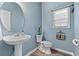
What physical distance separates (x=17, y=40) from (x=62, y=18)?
587 millimetres

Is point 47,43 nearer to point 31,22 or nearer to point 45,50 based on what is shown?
point 45,50

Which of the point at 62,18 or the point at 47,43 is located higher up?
the point at 62,18

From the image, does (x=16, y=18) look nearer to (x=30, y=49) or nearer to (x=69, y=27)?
(x=30, y=49)

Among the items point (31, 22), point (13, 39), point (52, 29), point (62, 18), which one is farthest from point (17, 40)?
point (62, 18)

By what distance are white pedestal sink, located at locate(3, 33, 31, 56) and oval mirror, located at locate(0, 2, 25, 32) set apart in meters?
0.09

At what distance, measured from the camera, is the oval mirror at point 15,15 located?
4.50 ft

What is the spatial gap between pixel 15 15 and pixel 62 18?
57cm

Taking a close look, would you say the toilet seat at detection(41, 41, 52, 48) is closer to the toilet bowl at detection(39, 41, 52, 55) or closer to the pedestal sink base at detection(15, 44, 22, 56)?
the toilet bowl at detection(39, 41, 52, 55)

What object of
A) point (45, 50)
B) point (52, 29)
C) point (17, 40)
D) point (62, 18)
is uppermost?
point (62, 18)

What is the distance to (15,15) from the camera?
4.59 ft

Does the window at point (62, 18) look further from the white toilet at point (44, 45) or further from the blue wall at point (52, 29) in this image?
the white toilet at point (44, 45)

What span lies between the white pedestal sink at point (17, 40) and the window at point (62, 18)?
384 mm

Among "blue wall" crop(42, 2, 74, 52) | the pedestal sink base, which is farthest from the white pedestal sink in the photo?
"blue wall" crop(42, 2, 74, 52)

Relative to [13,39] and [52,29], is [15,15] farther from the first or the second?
[52,29]
